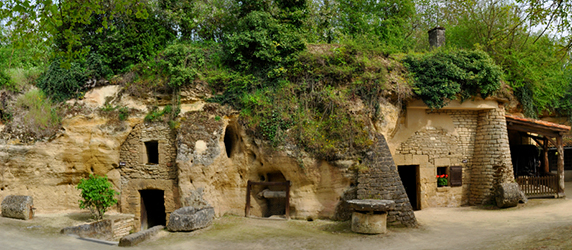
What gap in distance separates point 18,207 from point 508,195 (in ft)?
46.0

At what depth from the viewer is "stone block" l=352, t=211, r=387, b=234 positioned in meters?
9.60

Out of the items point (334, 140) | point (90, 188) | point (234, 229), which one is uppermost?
point (334, 140)

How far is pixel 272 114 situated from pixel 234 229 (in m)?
3.41

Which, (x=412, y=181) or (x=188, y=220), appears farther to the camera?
(x=412, y=181)

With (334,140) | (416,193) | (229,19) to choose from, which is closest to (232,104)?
(334,140)

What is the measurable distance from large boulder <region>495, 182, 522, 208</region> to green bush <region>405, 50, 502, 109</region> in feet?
9.71

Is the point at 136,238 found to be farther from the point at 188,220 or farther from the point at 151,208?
the point at 151,208

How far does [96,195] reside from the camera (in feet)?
36.2

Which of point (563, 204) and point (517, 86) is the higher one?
point (517, 86)

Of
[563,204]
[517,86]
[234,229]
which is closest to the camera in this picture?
[234,229]

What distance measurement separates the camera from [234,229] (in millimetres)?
10336

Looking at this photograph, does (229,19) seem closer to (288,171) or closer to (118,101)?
(118,101)

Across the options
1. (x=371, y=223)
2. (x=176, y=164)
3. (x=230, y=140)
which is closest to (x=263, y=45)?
(x=230, y=140)

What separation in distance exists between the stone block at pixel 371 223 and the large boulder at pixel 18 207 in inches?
338
